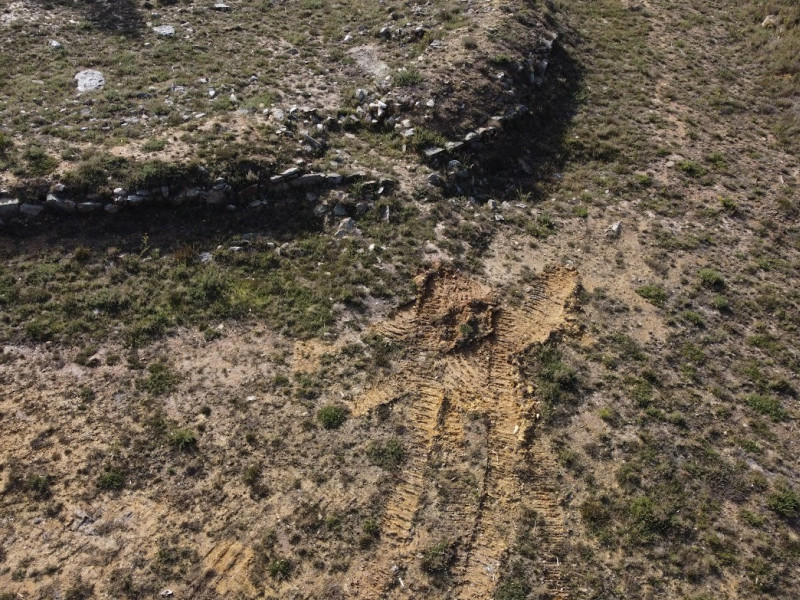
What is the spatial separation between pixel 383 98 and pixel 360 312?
9.87 metres

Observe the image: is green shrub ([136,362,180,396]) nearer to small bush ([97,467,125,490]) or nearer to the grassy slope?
small bush ([97,467,125,490])

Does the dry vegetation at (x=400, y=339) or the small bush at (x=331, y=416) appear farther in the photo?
the small bush at (x=331, y=416)

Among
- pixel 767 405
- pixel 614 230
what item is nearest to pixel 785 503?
pixel 767 405

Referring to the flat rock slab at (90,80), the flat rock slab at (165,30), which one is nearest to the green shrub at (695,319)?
the flat rock slab at (90,80)

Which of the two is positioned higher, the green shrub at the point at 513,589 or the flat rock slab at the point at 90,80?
the flat rock slab at the point at 90,80

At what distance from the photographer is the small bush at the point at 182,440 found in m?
12.2

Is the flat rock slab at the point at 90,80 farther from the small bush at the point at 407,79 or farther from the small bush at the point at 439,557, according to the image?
the small bush at the point at 439,557

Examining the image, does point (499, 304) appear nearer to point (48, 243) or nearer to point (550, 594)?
point (550, 594)

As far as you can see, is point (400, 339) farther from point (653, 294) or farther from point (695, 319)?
point (695, 319)

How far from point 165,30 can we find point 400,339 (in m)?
18.8

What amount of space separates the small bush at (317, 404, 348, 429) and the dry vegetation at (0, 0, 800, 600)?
71 mm

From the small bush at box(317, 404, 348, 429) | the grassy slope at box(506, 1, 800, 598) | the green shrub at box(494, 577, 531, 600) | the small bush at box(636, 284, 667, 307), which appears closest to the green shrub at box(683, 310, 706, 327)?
the grassy slope at box(506, 1, 800, 598)

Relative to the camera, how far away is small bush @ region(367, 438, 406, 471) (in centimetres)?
1233

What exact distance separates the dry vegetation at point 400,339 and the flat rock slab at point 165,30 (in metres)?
0.79
